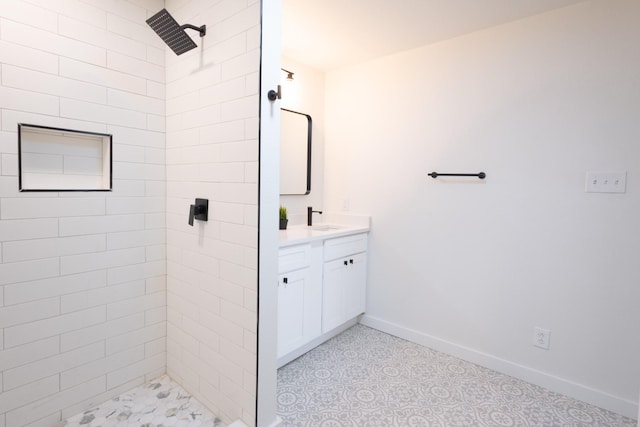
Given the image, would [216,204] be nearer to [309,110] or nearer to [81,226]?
[81,226]

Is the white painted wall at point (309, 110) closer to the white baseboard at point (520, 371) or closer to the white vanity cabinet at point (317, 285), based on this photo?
the white vanity cabinet at point (317, 285)

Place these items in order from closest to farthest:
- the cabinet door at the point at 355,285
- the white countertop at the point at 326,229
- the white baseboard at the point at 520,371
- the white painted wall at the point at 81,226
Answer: the white painted wall at the point at 81,226, the white baseboard at the point at 520,371, the white countertop at the point at 326,229, the cabinet door at the point at 355,285

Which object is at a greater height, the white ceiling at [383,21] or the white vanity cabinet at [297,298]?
the white ceiling at [383,21]

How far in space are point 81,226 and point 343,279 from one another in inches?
70.0

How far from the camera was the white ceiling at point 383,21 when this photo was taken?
204cm

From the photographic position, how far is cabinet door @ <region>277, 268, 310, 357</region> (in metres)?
→ 2.20

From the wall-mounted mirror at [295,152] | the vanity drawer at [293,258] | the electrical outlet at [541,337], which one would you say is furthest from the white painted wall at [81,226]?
the electrical outlet at [541,337]

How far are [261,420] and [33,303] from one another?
117cm

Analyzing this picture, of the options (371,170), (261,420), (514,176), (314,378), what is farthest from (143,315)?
(514,176)

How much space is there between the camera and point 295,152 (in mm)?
2971

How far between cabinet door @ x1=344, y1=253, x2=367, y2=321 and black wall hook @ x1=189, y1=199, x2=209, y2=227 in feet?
4.45

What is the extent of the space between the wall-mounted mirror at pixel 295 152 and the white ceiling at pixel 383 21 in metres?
0.52

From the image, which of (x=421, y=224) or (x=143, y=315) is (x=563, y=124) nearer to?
(x=421, y=224)

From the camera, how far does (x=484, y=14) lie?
2141 millimetres
